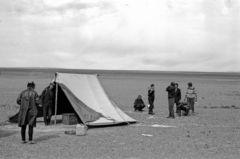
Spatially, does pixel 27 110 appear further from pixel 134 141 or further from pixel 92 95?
pixel 92 95

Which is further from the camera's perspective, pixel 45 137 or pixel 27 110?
pixel 45 137

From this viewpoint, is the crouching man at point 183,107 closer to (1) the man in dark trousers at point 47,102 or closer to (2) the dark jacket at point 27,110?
(1) the man in dark trousers at point 47,102

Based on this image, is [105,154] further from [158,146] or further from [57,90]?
[57,90]

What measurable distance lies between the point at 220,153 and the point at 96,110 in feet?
20.2

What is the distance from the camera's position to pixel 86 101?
1444 centimetres

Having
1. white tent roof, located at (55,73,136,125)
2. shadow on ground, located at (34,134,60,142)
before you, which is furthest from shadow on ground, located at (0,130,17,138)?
white tent roof, located at (55,73,136,125)

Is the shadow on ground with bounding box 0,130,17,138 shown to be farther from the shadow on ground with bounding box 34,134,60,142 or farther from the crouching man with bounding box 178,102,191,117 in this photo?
the crouching man with bounding box 178,102,191,117

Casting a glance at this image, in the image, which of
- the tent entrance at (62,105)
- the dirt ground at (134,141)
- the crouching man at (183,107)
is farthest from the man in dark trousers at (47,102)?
the crouching man at (183,107)

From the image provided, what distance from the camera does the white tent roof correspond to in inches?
563

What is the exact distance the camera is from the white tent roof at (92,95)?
14312 mm

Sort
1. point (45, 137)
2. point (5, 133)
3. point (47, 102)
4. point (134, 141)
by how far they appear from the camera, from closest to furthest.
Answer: point (134, 141) < point (45, 137) < point (5, 133) < point (47, 102)

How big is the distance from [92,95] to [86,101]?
0.59 meters

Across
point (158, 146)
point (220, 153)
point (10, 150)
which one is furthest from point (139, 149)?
point (10, 150)

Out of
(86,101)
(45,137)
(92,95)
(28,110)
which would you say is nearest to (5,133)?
(45,137)
